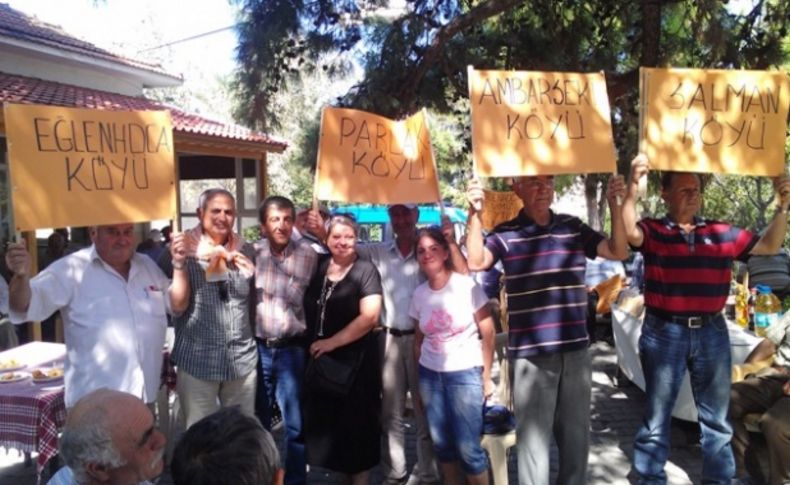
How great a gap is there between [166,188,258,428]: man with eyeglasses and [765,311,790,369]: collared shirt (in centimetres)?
312

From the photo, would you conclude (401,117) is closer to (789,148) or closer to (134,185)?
(134,185)

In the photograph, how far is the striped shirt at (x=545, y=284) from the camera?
119 inches

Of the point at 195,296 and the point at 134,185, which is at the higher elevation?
the point at 134,185

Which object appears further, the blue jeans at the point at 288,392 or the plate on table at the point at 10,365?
the plate on table at the point at 10,365

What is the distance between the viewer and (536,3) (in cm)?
663

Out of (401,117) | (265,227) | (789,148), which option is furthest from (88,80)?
(789,148)

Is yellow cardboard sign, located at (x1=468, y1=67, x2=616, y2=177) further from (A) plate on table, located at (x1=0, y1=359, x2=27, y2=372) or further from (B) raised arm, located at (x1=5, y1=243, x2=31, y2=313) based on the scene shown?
(A) plate on table, located at (x1=0, y1=359, x2=27, y2=372)

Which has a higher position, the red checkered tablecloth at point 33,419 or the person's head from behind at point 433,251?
the person's head from behind at point 433,251

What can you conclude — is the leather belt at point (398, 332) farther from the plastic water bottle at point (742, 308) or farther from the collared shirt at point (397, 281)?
the plastic water bottle at point (742, 308)

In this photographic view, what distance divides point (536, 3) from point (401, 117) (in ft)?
6.30

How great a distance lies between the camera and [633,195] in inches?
120

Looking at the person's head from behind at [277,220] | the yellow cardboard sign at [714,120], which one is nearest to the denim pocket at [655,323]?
the yellow cardboard sign at [714,120]

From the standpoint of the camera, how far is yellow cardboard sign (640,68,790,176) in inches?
122

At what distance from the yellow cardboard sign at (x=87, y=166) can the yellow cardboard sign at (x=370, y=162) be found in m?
0.83
